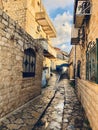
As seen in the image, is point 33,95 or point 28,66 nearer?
point 28,66

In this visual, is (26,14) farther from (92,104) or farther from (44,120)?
(92,104)

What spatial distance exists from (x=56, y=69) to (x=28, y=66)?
2327cm

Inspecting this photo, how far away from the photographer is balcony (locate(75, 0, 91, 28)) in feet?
23.6

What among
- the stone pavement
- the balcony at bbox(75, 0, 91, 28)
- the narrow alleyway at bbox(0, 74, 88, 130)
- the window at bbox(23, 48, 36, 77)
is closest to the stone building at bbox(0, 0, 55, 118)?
the window at bbox(23, 48, 36, 77)

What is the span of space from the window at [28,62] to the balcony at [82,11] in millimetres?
2999

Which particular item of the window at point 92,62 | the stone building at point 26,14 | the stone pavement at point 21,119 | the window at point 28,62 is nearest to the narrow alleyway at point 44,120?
the stone pavement at point 21,119

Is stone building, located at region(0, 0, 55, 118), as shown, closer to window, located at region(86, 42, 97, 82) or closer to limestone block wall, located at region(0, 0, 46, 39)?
window, located at region(86, 42, 97, 82)

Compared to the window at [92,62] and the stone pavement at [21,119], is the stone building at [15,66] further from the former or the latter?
the window at [92,62]

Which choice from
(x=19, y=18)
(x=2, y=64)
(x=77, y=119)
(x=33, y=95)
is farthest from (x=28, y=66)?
(x=19, y=18)

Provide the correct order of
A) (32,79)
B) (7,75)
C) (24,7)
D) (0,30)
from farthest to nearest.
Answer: (24,7), (32,79), (7,75), (0,30)

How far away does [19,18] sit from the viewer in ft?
48.9

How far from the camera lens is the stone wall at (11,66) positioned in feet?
18.4

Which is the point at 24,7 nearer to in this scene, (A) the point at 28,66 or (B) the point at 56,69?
(A) the point at 28,66

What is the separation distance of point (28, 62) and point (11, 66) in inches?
87.9
